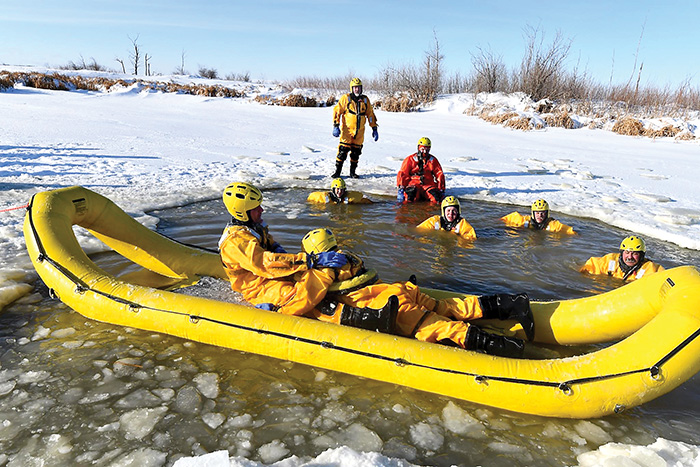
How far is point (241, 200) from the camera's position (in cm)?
357

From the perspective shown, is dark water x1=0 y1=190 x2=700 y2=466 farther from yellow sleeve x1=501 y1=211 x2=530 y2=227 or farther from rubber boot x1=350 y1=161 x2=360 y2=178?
rubber boot x1=350 y1=161 x2=360 y2=178

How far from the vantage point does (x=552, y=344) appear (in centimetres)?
349

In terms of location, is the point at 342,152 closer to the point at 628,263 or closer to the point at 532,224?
the point at 532,224

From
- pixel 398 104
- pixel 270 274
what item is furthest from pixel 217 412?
pixel 398 104

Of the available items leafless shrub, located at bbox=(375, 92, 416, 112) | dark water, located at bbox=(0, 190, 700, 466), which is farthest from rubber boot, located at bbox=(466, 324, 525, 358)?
leafless shrub, located at bbox=(375, 92, 416, 112)

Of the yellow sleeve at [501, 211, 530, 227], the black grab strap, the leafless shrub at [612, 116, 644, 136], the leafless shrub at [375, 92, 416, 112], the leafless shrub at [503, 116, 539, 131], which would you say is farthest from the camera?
the leafless shrub at [375, 92, 416, 112]

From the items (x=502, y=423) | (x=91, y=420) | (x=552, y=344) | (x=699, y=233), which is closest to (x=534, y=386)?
(x=502, y=423)

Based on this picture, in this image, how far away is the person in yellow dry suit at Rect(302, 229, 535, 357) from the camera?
3.15m

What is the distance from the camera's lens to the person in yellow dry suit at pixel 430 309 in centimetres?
315

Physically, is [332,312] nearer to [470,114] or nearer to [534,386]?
[534,386]

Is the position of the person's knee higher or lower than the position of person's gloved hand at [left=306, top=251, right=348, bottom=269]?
higher

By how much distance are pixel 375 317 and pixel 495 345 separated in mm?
801

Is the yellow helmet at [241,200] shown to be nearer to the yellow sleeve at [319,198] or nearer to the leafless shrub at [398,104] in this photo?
the yellow sleeve at [319,198]

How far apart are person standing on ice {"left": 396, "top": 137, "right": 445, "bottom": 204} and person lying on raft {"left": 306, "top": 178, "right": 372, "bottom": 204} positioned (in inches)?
28.9
